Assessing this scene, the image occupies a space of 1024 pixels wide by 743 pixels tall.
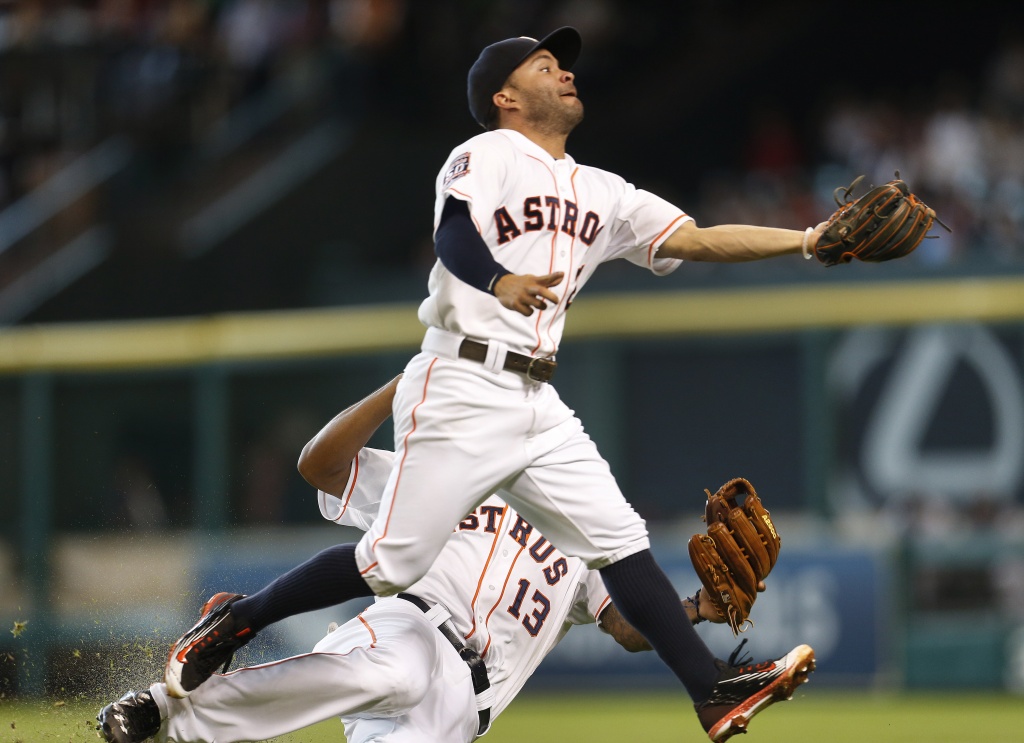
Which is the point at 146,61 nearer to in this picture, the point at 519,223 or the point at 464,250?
→ the point at 519,223

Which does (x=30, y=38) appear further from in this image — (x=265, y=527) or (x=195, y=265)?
(x=265, y=527)

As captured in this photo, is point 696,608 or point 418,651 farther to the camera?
point 696,608

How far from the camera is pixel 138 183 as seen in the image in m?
12.7

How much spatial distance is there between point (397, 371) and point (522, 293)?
514 cm

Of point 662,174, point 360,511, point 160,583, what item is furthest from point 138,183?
point 360,511

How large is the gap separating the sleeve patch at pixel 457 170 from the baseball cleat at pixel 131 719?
1.63 m

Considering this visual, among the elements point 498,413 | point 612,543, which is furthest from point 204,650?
point 612,543

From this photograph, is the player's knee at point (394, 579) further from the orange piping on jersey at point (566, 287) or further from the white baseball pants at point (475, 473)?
the orange piping on jersey at point (566, 287)

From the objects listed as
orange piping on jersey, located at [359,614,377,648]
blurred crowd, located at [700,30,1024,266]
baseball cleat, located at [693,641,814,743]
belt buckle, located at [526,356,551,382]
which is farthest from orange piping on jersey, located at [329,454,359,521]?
blurred crowd, located at [700,30,1024,266]

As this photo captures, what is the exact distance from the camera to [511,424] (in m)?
4.03

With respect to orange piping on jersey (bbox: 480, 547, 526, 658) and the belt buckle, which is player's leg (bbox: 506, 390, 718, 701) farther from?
orange piping on jersey (bbox: 480, 547, 526, 658)

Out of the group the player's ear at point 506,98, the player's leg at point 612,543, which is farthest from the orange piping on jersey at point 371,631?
the player's ear at point 506,98

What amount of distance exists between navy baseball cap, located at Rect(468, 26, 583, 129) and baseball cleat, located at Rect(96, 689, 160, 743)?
1.90m

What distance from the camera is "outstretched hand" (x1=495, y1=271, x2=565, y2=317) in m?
3.66
